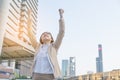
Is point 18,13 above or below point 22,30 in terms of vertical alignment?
above

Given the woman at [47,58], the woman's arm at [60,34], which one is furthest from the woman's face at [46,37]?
the woman's arm at [60,34]

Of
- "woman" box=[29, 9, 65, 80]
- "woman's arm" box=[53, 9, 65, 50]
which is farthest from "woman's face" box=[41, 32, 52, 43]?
"woman's arm" box=[53, 9, 65, 50]

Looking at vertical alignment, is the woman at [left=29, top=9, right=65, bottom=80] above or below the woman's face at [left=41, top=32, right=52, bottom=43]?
below

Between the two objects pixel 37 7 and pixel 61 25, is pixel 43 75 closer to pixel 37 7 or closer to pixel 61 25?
pixel 61 25

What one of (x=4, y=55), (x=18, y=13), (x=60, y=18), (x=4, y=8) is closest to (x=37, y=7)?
(x=18, y=13)

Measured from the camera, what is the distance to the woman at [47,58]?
2.60m

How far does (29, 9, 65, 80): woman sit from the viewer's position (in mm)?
2600

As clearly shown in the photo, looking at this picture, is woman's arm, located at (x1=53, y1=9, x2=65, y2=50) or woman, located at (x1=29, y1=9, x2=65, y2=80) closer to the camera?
woman, located at (x1=29, y1=9, x2=65, y2=80)

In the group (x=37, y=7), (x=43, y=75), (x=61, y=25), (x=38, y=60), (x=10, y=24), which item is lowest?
(x=43, y=75)

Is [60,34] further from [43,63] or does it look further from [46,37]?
[43,63]

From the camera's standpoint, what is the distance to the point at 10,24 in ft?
194

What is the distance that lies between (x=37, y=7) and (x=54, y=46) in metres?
82.4

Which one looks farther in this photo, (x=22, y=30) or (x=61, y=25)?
(x=22, y=30)

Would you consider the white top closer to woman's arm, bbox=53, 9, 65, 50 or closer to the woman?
the woman
